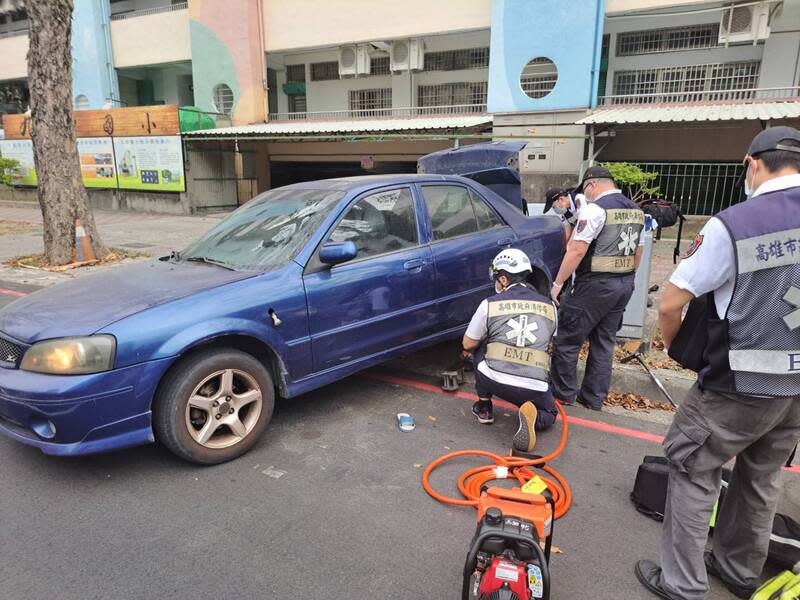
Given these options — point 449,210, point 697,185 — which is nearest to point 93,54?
point 697,185

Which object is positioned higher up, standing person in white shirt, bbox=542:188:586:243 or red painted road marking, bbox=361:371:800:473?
standing person in white shirt, bbox=542:188:586:243

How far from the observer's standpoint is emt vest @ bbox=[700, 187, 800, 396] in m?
1.89

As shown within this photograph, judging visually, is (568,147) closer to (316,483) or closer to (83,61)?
(316,483)

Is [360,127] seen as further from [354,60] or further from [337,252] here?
[337,252]

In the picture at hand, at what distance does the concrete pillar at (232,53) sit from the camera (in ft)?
61.2

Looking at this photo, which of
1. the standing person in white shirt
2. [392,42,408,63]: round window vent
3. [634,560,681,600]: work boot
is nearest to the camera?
[634,560,681,600]: work boot

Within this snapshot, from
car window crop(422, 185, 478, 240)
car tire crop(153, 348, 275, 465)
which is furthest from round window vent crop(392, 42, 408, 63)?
car tire crop(153, 348, 275, 465)

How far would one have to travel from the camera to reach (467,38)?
57.6ft

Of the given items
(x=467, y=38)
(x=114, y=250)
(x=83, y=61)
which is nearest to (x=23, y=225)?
(x=114, y=250)

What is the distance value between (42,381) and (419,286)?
7.98ft

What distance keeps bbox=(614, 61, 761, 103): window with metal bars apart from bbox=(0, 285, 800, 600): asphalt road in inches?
568

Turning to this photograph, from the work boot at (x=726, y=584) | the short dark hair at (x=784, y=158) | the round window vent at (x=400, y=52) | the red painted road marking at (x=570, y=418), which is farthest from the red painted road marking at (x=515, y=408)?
the round window vent at (x=400, y=52)

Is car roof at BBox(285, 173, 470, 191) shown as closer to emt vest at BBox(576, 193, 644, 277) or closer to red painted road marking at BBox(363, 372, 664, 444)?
emt vest at BBox(576, 193, 644, 277)

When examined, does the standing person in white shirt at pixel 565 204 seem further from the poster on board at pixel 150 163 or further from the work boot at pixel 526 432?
the poster on board at pixel 150 163
